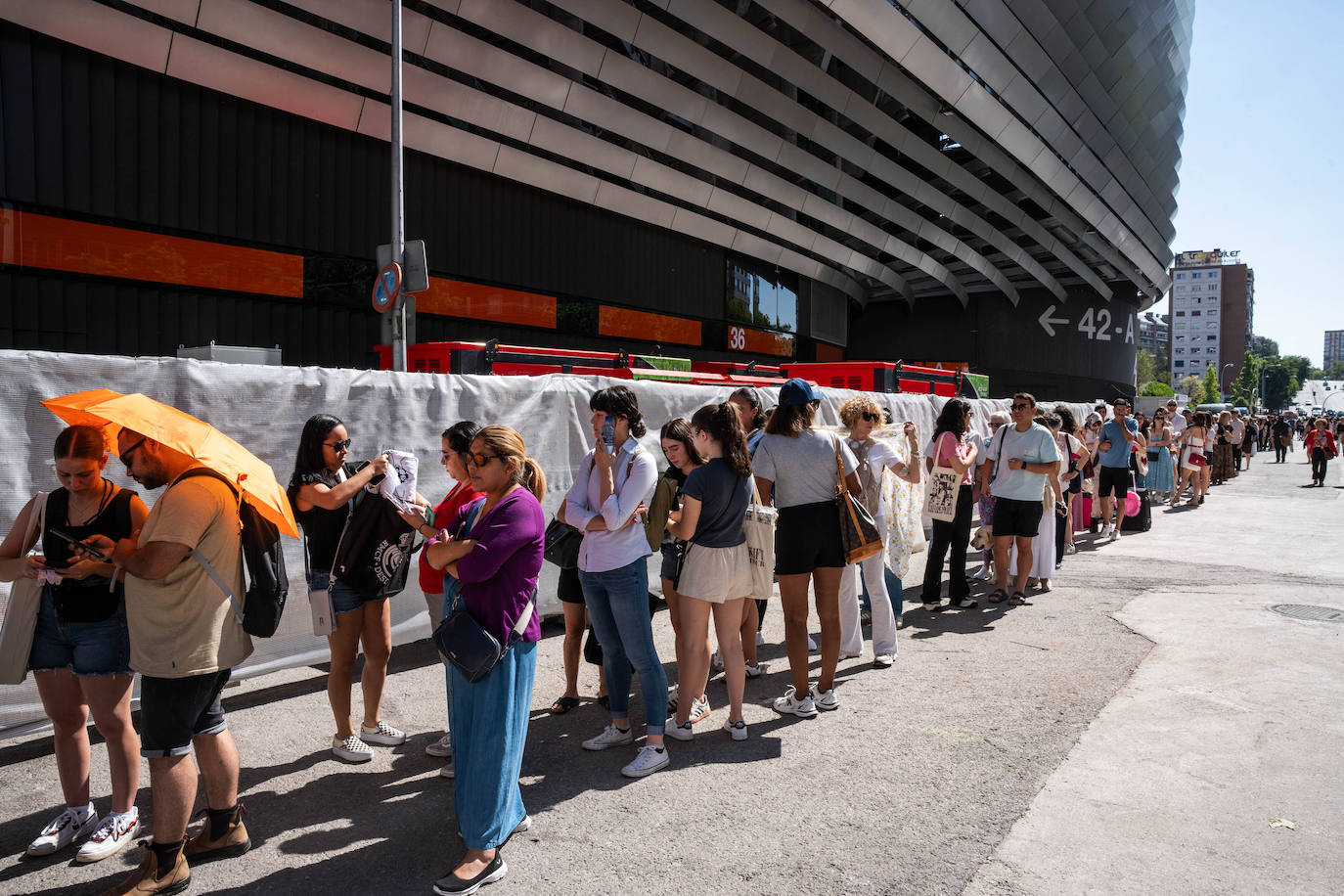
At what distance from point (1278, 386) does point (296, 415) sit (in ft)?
558

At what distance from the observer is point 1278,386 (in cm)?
14100

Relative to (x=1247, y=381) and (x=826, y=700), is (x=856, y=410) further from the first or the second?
(x=1247, y=381)

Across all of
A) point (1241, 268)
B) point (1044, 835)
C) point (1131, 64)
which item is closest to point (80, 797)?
point (1044, 835)

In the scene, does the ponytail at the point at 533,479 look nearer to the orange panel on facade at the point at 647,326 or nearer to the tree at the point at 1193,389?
the orange panel on facade at the point at 647,326

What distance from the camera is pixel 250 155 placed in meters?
15.2

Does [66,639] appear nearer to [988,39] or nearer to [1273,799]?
[1273,799]

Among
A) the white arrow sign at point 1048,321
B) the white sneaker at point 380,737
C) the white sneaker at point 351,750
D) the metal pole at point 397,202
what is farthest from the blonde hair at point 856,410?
the white arrow sign at point 1048,321

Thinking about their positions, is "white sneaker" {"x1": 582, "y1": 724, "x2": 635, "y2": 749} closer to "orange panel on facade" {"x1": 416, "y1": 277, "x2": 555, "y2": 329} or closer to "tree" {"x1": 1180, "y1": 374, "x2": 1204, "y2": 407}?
"orange panel on facade" {"x1": 416, "y1": 277, "x2": 555, "y2": 329}

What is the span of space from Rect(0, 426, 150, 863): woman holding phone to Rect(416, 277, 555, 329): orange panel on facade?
49.3 feet

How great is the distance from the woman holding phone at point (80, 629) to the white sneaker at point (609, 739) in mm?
2049

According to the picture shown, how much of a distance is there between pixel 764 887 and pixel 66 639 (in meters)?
2.84

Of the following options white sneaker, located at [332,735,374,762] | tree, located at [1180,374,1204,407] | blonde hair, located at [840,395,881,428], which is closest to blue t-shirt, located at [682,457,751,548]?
blonde hair, located at [840,395,881,428]

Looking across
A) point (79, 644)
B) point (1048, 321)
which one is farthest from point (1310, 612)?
point (1048, 321)

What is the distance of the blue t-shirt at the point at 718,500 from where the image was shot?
443 cm
